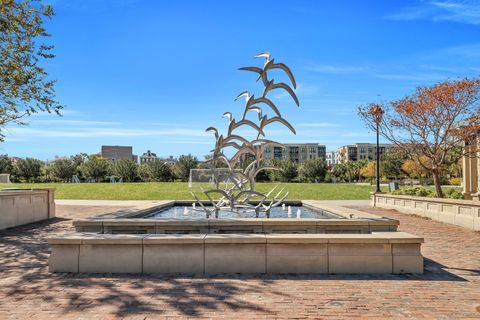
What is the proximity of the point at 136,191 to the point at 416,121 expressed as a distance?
22.9 meters

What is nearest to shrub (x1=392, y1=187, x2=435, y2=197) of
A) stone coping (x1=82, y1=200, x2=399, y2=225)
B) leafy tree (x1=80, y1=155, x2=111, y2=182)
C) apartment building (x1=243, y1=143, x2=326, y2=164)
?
stone coping (x1=82, y1=200, x2=399, y2=225)

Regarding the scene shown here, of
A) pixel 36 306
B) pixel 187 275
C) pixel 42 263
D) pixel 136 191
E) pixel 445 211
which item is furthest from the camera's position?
pixel 136 191

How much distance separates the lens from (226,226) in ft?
31.4

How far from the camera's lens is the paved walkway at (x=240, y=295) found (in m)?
5.24

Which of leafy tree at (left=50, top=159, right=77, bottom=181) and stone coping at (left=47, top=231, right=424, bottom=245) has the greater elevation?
leafy tree at (left=50, top=159, right=77, bottom=181)

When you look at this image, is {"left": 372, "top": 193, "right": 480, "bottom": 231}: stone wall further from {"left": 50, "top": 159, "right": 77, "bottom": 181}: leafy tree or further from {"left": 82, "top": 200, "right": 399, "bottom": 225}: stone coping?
{"left": 50, "top": 159, "right": 77, "bottom": 181}: leafy tree

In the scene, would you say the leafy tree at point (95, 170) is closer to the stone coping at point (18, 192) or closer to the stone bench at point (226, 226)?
the stone coping at point (18, 192)

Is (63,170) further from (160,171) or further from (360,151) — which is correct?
(360,151)

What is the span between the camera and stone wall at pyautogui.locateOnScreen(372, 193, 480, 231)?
535 inches

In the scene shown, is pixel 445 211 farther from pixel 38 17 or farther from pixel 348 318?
pixel 38 17

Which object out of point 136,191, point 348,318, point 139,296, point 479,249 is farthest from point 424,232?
point 136,191

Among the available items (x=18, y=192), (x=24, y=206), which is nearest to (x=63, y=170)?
(x=24, y=206)

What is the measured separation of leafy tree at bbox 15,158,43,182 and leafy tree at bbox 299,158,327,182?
44430 millimetres

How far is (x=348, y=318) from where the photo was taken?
507 centimetres
